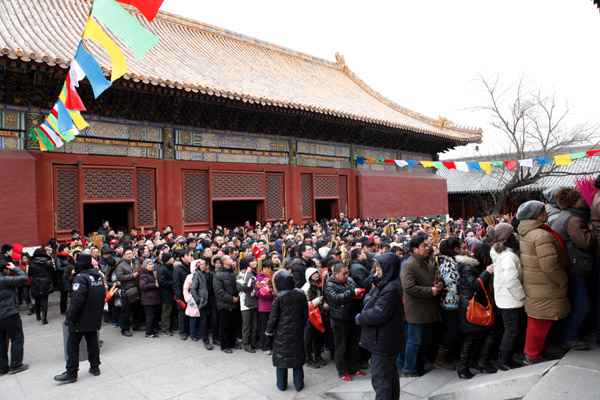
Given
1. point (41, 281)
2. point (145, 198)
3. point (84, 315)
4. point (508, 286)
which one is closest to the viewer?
point (508, 286)

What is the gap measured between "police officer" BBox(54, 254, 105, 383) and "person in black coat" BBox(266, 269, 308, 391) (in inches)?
88.1

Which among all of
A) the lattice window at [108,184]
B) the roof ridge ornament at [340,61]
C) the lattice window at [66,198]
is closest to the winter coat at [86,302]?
the lattice window at [66,198]

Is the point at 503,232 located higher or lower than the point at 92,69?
lower

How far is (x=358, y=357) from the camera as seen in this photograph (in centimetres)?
521

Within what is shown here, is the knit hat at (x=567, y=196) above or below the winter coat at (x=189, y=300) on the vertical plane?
above

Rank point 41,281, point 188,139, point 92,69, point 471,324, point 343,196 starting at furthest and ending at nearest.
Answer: point 343,196
point 188,139
point 41,281
point 92,69
point 471,324

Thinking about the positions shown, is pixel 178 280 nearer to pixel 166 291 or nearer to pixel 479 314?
pixel 166 291

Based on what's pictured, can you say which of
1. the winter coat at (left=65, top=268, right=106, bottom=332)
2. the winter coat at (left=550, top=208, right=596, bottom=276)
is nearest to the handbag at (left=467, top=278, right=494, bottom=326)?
the winter coat at (left=550, top=208, right=596, bottom=276)

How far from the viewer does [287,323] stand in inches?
173

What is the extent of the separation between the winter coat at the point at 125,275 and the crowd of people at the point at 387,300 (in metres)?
0.02

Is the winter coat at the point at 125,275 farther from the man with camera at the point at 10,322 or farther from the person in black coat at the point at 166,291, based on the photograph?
the man with camera at the point at 10,322

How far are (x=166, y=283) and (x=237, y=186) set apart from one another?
6575mm

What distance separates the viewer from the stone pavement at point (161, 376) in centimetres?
441

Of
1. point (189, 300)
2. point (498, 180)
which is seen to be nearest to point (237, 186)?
point (189, 300)
